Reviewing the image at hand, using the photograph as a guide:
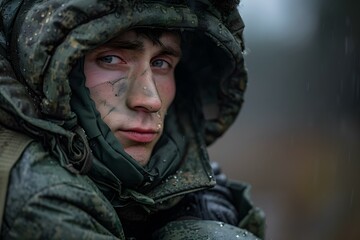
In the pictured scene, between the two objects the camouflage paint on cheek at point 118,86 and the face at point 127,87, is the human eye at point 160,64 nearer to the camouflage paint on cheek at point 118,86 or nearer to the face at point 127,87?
the face at point 127,87

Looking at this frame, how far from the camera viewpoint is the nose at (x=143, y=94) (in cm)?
286

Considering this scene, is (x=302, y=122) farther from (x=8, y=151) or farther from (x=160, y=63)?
(x=8, y=151)

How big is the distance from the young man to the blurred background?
420 cm

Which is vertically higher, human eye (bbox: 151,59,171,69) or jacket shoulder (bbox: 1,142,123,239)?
human eye (bbox: 151,59,171,69)

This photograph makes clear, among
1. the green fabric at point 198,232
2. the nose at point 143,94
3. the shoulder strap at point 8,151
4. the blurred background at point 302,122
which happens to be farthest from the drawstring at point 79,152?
the blurred background at point 302,122

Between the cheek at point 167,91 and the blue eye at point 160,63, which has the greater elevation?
the blue eye at point 160,63

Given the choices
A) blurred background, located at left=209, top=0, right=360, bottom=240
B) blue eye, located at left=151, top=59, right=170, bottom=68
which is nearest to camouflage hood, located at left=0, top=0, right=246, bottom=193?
blue eye, located at left=151, top=59, right=170, bottom=68

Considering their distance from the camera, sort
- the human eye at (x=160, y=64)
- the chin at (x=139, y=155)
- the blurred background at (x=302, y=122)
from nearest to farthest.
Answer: the chin at (x=139, y=155) < the human eye at (x=160, y=64) < the blurred background at (x=302, y=122)

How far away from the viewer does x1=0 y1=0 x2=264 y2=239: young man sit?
2463 mm

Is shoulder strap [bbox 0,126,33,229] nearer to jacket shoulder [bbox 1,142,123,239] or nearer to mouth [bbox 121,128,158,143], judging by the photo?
jacket shoulder [bbox 1,142,123,239]

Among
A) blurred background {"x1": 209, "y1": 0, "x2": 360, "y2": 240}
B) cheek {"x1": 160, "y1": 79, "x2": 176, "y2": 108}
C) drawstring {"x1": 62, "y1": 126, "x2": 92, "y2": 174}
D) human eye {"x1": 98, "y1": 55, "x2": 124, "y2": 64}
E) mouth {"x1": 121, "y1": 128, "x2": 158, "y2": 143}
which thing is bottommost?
blurred background {"x1": 209, "y1": 0, "x2": 360, "y2": 240}

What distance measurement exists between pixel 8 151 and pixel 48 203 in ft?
0.81

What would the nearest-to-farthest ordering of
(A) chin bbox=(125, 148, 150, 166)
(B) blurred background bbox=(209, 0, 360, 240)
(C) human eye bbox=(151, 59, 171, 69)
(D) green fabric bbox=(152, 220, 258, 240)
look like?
(D) green fabric bbox=(152, 220, 258, 240) < (A) chin bbox=(125, 148, 150, 166) < (C) human eye bbox=(151, 59, 171, 69) < (B) blurred background bbox=(209, 0, 360, 240)

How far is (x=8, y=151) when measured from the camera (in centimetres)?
250
